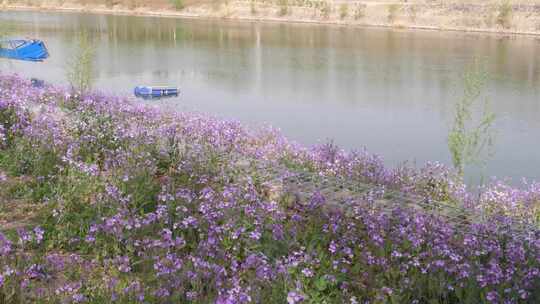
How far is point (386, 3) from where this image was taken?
59.3 metres

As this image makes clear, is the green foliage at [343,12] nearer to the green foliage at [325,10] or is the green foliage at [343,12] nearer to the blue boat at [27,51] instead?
the green foliage at [325,10]

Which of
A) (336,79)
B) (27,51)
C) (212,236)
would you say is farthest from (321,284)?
(27,51)

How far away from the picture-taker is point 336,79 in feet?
80.1

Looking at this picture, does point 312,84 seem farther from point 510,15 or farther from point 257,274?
point 510,15

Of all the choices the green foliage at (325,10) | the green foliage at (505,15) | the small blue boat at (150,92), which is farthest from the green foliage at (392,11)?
the small blue boat at (150,92)

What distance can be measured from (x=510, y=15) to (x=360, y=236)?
170ft

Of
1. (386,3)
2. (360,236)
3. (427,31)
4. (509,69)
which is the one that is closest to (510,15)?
(427,31)

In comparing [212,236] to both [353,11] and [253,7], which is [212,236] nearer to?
[353,11]

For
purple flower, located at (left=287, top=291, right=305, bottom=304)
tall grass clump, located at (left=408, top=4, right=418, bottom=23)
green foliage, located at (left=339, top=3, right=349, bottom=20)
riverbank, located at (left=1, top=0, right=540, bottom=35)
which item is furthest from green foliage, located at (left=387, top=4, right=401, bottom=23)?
purple flower, located at (left=287, top=291, right=305, bottom=304)

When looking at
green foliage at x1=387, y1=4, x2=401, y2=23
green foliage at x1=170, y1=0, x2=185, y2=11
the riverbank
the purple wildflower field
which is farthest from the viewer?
green foliage at x1=170, y1=0, x2=185, y2=11

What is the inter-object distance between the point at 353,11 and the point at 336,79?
3419 centimetres

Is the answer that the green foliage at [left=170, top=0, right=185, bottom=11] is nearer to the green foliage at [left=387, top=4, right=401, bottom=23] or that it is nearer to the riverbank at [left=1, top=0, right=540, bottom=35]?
the riverbank at [left=1, top=0, right=540, bottom=35]

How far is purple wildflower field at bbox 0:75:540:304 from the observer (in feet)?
11.8

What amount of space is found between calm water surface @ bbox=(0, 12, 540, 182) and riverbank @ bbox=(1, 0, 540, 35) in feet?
24.3
